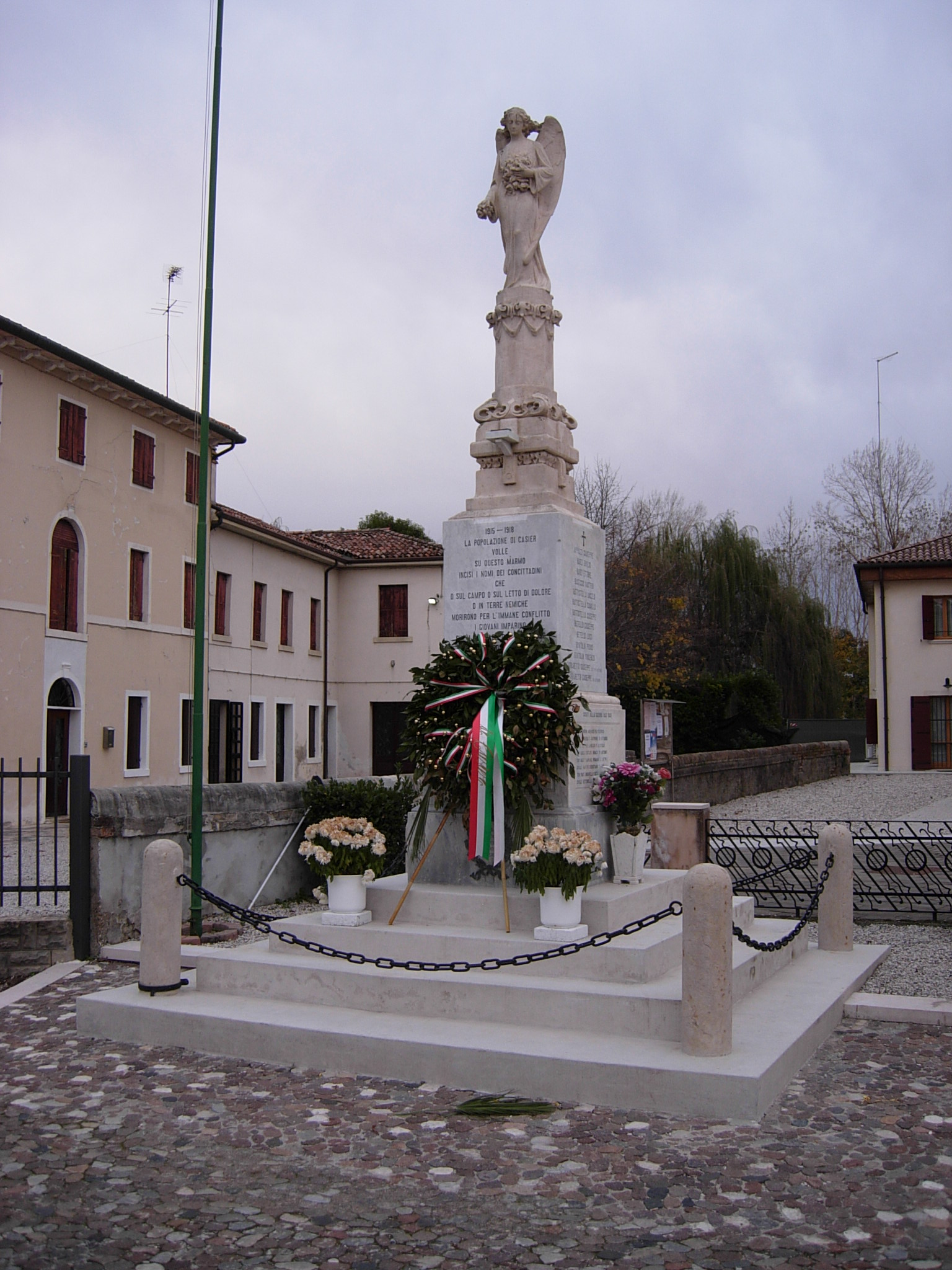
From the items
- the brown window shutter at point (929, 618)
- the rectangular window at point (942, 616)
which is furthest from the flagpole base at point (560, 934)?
the rectangular window at point (942, 616)

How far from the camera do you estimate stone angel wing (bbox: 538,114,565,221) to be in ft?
31.2

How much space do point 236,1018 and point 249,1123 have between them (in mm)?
1302

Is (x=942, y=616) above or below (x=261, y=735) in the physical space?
above

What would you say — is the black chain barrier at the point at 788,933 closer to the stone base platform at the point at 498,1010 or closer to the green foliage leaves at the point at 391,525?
the stone base platform at the point at 498,1010

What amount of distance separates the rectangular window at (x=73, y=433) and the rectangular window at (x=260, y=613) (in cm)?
917

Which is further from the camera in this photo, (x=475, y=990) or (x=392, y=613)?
(x=392, y=613)

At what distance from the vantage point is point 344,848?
25.4 ft

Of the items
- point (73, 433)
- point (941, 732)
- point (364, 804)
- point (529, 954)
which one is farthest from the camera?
point (941, 732)

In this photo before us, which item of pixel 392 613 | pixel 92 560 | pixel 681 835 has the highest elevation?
pixel 392 613

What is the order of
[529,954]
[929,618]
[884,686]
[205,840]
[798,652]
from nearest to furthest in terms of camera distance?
[529,954] < [205,840] < [929,618] < [884,686] < [798,652]

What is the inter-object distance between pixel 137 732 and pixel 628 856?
1957cm

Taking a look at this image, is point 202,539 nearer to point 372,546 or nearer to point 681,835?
point 681,835

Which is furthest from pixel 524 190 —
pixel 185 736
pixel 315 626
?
pixel 315 626

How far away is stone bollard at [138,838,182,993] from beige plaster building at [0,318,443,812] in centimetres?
858
